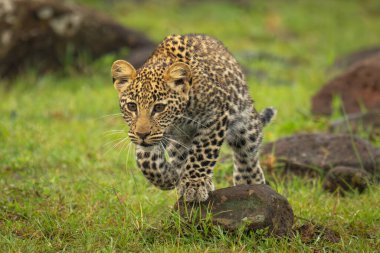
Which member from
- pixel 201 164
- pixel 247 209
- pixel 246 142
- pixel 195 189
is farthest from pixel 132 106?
pixel 246 142

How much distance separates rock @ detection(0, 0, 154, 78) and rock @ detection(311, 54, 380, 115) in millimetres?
5066

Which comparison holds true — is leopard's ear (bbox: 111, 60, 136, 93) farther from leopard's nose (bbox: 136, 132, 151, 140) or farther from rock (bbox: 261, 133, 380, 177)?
rock (bbox: 261, 133, 380, 177)

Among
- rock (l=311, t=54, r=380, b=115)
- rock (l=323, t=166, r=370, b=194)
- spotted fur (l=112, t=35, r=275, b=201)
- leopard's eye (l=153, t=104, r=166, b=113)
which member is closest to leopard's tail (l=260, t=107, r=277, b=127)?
spotted fur (l=112, t=35, r=275, b=201)

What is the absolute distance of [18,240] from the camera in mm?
7012

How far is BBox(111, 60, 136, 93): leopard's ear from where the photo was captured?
7215 mm

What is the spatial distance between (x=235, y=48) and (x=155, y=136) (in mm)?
12475

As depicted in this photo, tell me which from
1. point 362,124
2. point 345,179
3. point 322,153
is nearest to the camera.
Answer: point 345,179

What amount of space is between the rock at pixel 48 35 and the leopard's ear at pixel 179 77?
29.6ft

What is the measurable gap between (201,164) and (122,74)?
112 centimetres

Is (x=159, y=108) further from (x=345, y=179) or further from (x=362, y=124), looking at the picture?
(x=362, y=124)

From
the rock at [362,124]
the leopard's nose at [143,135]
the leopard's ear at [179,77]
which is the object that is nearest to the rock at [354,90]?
the rock at [362,124]

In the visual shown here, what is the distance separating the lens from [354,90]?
13.9 meters

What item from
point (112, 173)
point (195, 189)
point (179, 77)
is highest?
point (179, 77)

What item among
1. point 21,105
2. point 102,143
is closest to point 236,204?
point 102,143
